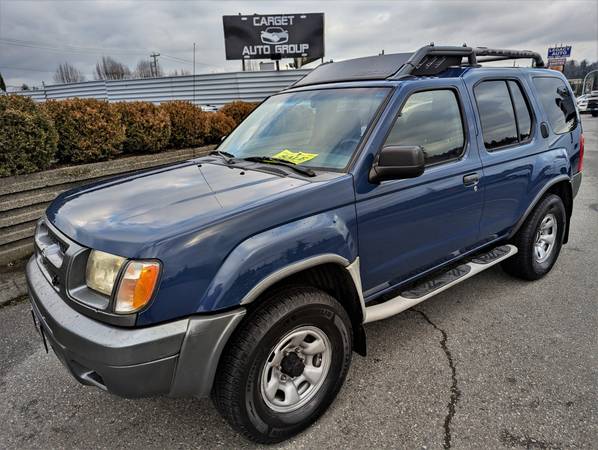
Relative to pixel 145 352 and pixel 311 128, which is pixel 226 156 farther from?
pixel 145 352

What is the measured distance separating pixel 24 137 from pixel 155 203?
3.32 m

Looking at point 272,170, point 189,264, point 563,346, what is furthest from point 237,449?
point 563,346

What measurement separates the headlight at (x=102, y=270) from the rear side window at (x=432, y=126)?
169cm

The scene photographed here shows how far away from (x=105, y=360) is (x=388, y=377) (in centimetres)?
176

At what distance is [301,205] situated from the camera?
212 centimetres

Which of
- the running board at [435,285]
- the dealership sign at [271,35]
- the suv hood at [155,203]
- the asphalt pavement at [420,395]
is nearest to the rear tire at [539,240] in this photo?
the running board at [435,285]

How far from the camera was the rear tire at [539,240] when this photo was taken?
3777 mm

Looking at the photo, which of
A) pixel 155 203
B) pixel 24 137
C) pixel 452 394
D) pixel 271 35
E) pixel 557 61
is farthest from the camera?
pixel 557 61

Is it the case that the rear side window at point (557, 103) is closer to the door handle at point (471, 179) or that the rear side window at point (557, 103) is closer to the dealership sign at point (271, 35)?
the door handle at point (471, 179)

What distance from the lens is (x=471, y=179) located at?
302 centimetres

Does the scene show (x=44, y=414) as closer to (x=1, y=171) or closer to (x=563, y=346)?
(x=1, y=171)

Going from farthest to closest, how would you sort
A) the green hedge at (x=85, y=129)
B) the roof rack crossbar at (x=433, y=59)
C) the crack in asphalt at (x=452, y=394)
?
1. the green hedge at (x=85, y=129)
2. the roof rack crossbar at (x=433, y=59)
3. the crack in asphalt at (x=452, y=394)

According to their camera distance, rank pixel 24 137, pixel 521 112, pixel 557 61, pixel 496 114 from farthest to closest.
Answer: pixel 557 61 → pixel 24 137 → pixel 521 112 → pixel 496 114

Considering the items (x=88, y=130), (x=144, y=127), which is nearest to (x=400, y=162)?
(x=88, y=130)
